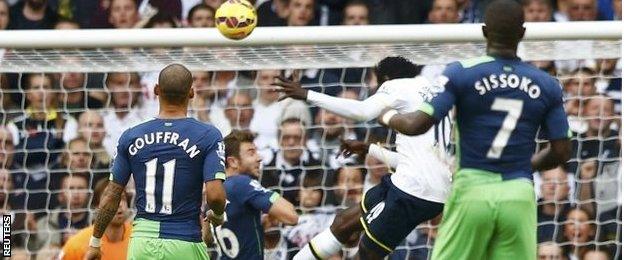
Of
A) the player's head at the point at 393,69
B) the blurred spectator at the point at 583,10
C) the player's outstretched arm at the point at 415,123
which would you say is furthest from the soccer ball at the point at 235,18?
the blurred spectator at the point at 583,10

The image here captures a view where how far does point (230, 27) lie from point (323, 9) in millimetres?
3327

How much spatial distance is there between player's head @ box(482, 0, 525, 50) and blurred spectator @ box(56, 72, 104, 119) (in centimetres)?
426

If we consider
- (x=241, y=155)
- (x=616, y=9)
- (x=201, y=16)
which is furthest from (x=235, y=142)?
(x=616, y=9)

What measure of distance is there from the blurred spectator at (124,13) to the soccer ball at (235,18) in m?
3.14

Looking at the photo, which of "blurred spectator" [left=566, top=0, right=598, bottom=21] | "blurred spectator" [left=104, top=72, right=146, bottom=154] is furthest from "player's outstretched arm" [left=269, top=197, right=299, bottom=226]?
"blurred spectator" [left=566, top=0, right=598, bottom=21]

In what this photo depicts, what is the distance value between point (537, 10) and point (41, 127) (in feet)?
13.1

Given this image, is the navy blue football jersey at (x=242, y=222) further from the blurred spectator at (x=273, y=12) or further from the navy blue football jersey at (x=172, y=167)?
the blurred spectator at (x=273, y=12)

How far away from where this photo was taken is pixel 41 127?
11898 millimetres

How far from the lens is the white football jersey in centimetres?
1029

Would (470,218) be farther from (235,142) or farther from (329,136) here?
(329,136)

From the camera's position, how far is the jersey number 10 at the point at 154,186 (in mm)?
9109

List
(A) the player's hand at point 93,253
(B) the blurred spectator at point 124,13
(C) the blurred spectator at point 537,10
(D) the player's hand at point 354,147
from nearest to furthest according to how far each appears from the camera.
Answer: (A) the player's hand at point 93,253
(D) the player's hand at point 354,147
(C) the blurred spectator at point 537,10
(B) the blurred spectator at point 124,13

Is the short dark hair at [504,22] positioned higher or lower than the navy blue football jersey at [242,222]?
higher

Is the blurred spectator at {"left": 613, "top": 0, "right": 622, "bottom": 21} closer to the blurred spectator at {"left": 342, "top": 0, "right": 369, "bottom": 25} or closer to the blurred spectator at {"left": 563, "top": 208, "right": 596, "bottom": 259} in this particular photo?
the blurred spectator at {"left": 342, "top": 0, "right": 369, "bottom": 25}
